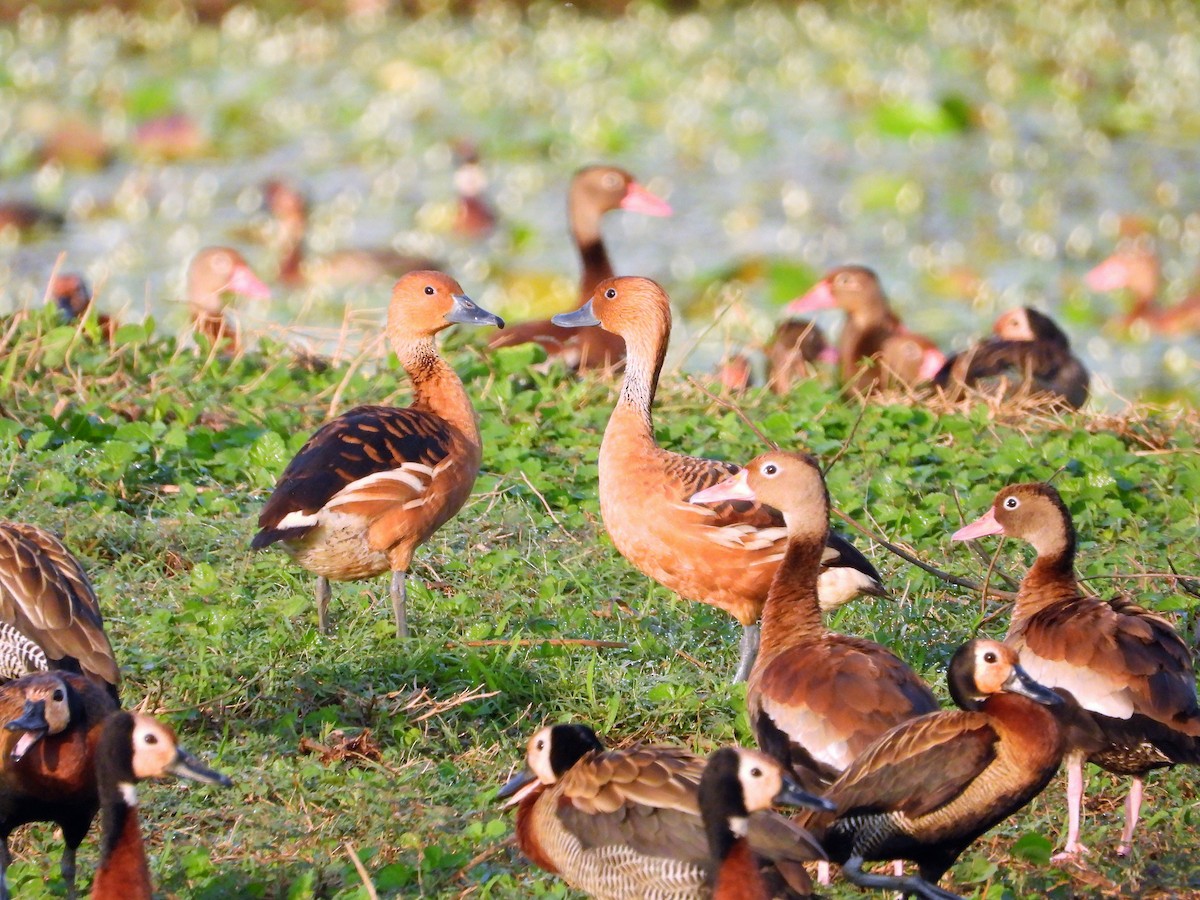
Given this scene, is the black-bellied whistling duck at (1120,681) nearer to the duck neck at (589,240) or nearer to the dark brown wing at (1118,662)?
the dark brown wing at (1118,662)

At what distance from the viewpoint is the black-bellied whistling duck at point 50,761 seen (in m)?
3.98

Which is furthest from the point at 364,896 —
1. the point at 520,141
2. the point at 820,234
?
the point at 520,141

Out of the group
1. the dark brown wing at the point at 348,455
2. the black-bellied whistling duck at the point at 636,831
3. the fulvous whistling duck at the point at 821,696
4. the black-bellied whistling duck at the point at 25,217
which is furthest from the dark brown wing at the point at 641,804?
the black-bellied whistling duck at the point at 25,217

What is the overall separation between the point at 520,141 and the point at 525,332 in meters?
7.43

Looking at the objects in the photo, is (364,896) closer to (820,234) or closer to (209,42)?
(820,234)

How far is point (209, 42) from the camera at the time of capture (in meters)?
18.7

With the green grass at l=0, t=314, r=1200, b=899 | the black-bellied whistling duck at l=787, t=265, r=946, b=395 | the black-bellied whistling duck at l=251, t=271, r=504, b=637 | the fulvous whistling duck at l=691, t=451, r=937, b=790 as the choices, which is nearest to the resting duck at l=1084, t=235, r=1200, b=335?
the black-bellied whistling duck at l=787, t=265, r=946, b=395

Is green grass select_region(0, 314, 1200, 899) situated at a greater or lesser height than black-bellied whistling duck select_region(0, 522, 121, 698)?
lesser

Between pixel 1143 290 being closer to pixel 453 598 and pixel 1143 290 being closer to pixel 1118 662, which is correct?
pixel 453 598

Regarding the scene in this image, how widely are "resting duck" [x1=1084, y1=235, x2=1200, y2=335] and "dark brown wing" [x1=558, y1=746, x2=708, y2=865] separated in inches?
359

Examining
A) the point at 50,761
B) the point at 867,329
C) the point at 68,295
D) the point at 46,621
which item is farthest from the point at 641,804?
the point at 867,329

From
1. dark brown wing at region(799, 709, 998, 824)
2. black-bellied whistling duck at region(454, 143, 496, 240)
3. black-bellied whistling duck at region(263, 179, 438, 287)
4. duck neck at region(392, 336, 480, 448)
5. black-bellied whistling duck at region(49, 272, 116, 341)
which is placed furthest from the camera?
black-bellied whistling duck at region(454, 143, 496, 240)

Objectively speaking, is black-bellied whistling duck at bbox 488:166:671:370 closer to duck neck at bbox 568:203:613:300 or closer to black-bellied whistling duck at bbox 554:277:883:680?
duck neck at bbox 568:203:613:300

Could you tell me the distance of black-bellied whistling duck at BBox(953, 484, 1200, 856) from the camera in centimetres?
434
